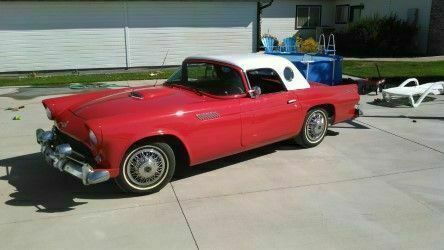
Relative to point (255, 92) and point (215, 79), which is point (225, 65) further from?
point (255, 92)

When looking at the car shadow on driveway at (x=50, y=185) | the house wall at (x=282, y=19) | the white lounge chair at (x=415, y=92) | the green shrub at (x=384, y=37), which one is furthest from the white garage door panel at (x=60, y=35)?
the car shadow on driveway at (x=50, y=185)

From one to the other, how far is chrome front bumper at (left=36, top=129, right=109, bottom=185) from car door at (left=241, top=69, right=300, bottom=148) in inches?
72.7

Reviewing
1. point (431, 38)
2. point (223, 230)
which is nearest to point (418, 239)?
point (223, 230)

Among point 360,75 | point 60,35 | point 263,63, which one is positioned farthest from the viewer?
point 60,35

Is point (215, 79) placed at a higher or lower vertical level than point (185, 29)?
lower

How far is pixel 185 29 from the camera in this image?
57.8 feet

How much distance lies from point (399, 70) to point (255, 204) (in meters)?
12.0

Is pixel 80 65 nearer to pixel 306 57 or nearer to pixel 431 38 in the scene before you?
pixel 306 57

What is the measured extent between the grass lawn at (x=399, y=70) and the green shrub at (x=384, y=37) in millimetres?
3249

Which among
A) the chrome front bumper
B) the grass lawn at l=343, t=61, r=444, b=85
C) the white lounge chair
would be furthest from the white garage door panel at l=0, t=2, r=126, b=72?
the chrome front bumper

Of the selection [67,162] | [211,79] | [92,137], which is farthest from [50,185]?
[211,79]

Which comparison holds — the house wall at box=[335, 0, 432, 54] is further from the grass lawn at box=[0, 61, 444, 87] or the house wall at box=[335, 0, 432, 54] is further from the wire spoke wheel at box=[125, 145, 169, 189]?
the wire spoke wheel at box=[125, 145, 169, 189]

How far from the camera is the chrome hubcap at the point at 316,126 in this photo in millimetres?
6434

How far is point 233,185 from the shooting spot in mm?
5125
